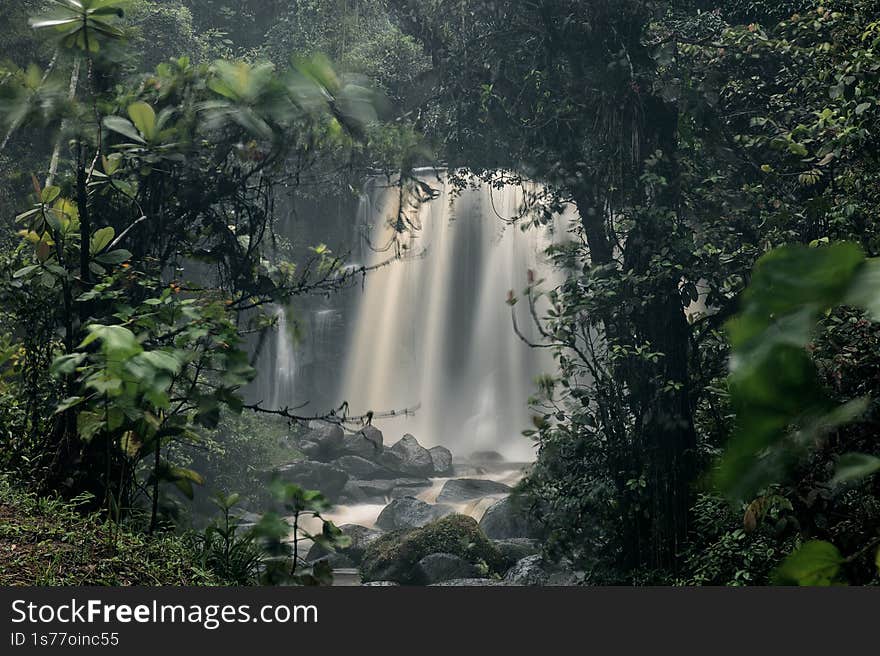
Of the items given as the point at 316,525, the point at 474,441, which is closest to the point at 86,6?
the point at 316,525

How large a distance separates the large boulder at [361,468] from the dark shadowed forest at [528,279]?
2477mm

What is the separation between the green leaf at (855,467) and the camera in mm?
482

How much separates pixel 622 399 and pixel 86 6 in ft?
14.7

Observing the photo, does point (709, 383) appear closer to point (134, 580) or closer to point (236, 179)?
point (236, 179)

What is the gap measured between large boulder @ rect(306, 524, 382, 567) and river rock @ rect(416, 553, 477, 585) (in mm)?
1327

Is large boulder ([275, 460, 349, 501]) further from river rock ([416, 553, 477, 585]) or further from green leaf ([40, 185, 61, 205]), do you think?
green leaf ([40, 185, 61, 205])

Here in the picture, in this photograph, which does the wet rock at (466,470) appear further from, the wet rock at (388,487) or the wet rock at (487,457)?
the wet rock at (388,487)

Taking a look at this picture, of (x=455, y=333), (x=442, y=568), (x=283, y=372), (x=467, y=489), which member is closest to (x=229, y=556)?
(x=442, y=568)

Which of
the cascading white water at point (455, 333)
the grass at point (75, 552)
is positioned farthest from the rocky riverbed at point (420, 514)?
the cascading white water at point (455, 333)

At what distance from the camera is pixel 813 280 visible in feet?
1.40

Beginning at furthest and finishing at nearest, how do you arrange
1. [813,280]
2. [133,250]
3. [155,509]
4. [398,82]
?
[398,82]
[133,250]
[155,509]
[813,280]

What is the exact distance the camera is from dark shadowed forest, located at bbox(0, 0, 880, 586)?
296cm

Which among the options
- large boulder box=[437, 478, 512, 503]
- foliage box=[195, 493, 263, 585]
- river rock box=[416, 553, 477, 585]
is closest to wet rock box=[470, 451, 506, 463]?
large boulder box=[437, 478, 512, 503]

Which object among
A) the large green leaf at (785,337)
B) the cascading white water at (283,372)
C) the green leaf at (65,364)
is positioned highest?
the cascading white water at (283,372)
